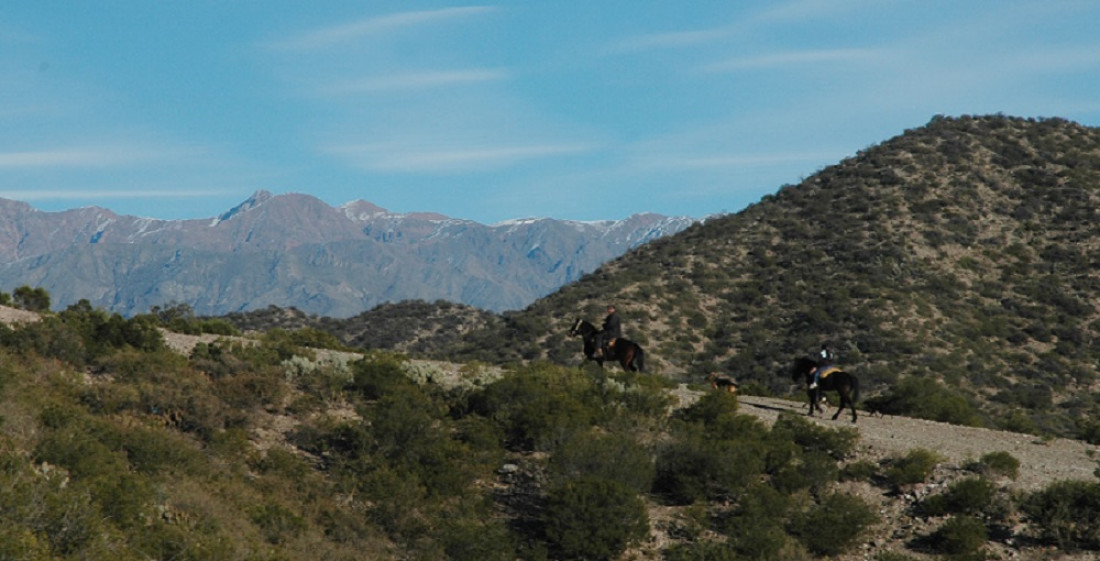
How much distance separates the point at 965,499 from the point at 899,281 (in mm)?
46494

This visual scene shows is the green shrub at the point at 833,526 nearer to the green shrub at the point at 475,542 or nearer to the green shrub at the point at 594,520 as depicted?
the green shrub at the point at 594,520

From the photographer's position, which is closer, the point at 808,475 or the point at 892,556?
the point at 892,556

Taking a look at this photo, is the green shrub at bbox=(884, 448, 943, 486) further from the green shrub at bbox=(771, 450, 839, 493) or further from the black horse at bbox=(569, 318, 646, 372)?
the black horse at bbox=(569, 318, 646, 372)

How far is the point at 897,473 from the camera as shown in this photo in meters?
21.6

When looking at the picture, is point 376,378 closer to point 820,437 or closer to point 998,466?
point 820,437

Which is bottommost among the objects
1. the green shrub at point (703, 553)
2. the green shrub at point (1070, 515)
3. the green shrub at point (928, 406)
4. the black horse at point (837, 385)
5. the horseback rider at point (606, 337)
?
the green shrub at point (703, 553)

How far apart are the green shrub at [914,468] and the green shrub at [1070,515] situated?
2.30 meters

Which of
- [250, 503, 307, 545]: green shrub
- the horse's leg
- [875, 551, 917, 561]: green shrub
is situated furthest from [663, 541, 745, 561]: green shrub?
the horse's leg

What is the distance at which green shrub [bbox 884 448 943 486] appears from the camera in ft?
70.3

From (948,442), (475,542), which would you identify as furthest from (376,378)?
(948,442)

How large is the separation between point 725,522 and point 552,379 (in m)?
7.51

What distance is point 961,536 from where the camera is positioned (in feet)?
62.9

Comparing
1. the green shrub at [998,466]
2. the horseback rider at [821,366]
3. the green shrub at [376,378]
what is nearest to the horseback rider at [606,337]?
the horseback rider at [821,366]

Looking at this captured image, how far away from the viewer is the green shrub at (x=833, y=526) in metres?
19.7
